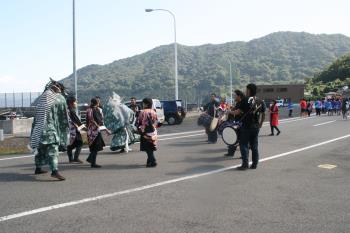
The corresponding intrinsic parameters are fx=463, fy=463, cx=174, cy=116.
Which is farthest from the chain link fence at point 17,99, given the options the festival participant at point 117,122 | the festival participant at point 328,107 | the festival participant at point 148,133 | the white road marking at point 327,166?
the white road marking at point 327,166

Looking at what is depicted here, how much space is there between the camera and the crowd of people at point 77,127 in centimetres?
862

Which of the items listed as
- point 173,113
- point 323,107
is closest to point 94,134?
point 173,113

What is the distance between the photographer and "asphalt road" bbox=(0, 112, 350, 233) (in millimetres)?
5754

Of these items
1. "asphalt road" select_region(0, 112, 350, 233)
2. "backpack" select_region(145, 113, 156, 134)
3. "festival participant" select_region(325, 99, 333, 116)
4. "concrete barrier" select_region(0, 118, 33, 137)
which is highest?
"festival participant" select_region(325, 99, 333, 116)

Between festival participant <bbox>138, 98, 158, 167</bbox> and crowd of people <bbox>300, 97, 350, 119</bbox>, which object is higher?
crowd of people <bbox>300, 97, 350, 119</bbox>

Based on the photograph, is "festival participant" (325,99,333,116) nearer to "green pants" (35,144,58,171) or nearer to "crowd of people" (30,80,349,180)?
"crowd of people" (30,80,349,180)

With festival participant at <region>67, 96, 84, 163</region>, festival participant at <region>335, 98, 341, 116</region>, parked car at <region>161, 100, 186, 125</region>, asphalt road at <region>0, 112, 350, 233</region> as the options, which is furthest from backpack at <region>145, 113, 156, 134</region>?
festival participant at <region>335, 98, 341, 116</region>

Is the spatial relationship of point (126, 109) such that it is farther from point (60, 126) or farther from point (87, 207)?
point (87, 207)

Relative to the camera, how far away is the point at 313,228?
18.3 ft

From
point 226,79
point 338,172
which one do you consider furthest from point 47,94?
point 226,79

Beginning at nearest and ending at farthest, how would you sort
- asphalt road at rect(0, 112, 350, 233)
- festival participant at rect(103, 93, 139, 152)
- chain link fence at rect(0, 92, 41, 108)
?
1. asphalt road at rect(0, 112, 350, 233)
2. festival participant at rect(103, 93, 139, 152)
3. chain link fence at rect(0, 92, 41, 108)

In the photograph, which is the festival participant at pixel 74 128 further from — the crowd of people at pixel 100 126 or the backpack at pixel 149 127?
the backpack at pixel 149 127

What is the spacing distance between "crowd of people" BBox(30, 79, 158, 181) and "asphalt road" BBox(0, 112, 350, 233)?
0.44m

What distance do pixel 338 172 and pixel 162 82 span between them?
165m
